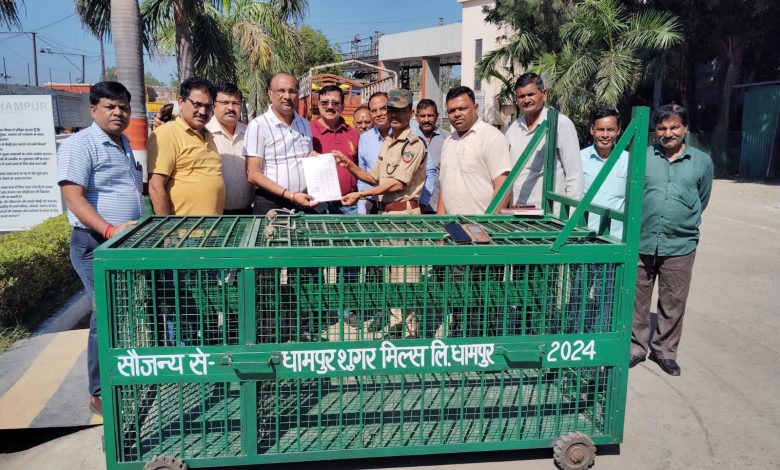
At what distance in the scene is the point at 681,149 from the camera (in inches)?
171

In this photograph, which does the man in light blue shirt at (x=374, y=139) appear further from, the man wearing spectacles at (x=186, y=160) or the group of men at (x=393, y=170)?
the man wearing spectacles at (x=186, y=160)

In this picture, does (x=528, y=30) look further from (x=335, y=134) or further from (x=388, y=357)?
(x=388, y=357)

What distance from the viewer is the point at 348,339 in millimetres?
3068

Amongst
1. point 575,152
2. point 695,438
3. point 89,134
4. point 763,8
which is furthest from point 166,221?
point 763,8

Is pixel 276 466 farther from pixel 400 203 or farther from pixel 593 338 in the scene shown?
pixel 400 203

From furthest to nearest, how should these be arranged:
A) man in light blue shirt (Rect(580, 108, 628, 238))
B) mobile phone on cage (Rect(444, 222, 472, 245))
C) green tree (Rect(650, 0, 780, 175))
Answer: green tree (Rect(650, 0, 780, 175)) < man in light blue shirt (Rect(580, 108, 628, 238)) < mobile phone on cage (Rect(444, 222, 472, 245))

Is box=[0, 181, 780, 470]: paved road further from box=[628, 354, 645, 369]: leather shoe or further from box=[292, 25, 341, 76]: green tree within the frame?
box=[292, 25, 341, 76]: green tree

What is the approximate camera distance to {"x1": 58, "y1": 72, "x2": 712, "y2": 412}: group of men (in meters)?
3.55

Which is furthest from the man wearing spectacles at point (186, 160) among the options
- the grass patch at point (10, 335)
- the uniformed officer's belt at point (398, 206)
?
the grass patch at point (10, 335)

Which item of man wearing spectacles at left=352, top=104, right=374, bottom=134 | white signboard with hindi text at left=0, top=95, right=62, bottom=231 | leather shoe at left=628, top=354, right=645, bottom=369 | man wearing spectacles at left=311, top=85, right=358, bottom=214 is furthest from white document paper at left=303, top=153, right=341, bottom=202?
white signboard with hindi text at left=0, top=95, right=62, bottom=231

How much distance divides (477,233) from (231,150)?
2.56 m

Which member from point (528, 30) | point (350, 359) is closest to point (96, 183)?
point (350, 359)

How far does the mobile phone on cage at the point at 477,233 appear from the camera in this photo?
299cm

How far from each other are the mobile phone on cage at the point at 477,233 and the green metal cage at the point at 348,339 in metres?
0.08
